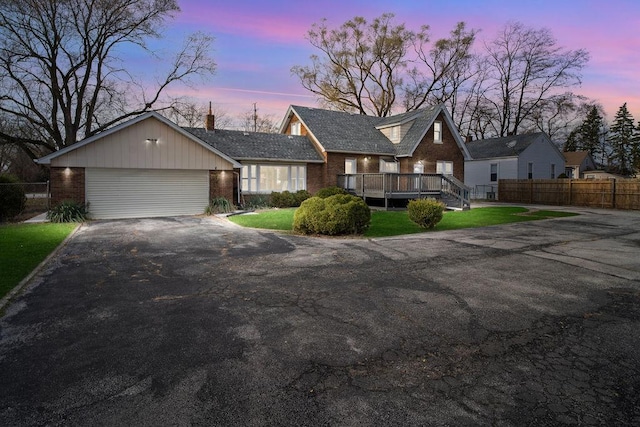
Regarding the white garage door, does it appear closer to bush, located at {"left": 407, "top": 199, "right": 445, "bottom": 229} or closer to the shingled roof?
the shingled roof

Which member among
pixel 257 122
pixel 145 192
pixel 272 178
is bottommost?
pixel 145 192

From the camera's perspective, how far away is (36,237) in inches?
478

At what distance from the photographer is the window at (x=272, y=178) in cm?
2438

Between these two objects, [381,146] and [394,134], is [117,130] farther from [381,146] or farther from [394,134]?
[394,134]

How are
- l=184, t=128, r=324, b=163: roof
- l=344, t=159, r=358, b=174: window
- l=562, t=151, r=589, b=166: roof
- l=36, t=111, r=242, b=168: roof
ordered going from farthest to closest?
l=562, t=151, r=589, b=166: roof
l=344, t=159, r=358, b=174: window
l=184, t=128, r=324, b=163: roof
l=36, t=111, r=242, b=168: roof

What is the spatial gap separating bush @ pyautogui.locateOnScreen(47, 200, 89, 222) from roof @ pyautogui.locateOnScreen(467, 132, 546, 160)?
35655mm

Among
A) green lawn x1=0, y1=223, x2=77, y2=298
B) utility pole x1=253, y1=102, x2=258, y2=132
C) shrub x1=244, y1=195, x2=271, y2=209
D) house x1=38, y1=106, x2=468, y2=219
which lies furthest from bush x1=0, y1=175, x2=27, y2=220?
utility pole x1=253, y1=102, x2=258, y2=132

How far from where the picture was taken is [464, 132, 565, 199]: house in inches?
1423

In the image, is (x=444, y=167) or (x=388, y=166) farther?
(x=444, y=167)

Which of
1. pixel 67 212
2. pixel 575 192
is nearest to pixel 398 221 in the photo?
pixel 67 212

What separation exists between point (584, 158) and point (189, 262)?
195ft

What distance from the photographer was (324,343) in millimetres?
4477

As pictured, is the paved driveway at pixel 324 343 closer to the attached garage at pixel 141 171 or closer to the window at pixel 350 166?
the attached garage at pixel 141 171

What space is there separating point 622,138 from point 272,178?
68979 millimetres
